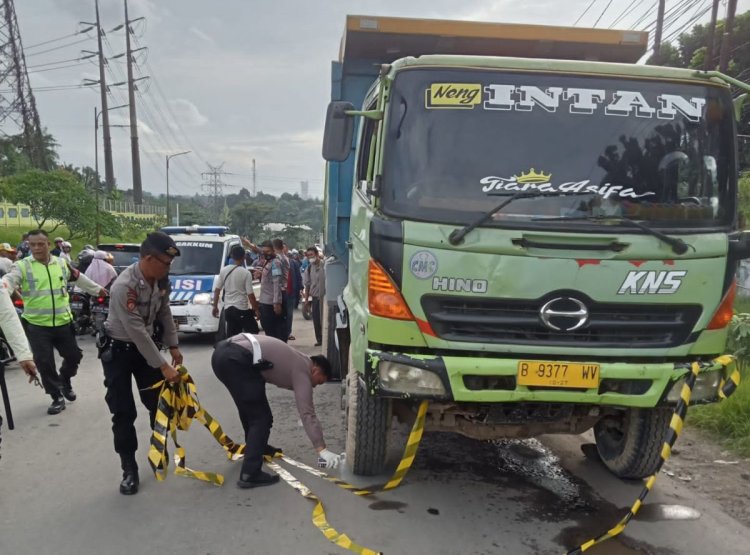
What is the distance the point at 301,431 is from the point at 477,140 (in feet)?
10.00

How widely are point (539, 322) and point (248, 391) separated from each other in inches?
76.3

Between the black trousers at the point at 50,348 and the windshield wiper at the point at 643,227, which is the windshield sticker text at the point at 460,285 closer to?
the windshield wiper at the point at 643,227

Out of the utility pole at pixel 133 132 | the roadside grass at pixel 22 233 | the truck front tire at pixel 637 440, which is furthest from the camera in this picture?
the utility pole at pixel 133 132

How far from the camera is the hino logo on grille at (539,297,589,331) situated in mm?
3275

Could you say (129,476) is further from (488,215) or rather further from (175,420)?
(488,215)

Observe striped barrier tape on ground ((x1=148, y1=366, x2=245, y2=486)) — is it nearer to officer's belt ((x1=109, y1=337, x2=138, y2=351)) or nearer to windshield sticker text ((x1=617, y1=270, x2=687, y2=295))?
officer's belt ((x1=109, y1=337, x2=138, y2=351))

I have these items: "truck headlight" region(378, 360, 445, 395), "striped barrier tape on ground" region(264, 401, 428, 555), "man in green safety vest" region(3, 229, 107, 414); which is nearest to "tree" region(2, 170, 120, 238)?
"man in green safety vest" region(3, 229, 107, 414)

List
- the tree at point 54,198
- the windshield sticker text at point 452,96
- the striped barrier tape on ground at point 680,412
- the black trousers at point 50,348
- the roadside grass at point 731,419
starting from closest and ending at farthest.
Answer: the striped barrier tape on ground at point 680,412, the windshield sticker text at point 452,96, the roadside grass at point 731,419, the black trousers at point 50,348, the tree at point 54,198

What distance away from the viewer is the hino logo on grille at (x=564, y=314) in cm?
328

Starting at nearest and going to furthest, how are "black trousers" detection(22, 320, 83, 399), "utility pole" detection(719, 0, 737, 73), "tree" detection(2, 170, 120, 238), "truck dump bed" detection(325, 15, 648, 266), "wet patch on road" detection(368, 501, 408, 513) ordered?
"wet patch on road" detection(368, 501, 408, 513) → "truck dump bed" detection(325, 15, 648, 266) → "black trousers" detection(22, 320, 83, 399) → "utility pole" detection(719, 0, 737, 73) → "tree" detection(2, 170, 120, 238)

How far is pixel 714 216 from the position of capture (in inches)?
137

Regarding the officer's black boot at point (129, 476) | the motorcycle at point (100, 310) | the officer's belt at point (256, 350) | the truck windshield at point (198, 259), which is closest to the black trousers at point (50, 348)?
the officer's black boot at point (129, 476)

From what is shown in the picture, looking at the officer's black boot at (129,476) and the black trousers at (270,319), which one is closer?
the officer's black boot at (129,476)

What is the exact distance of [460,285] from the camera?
3.25 meters
